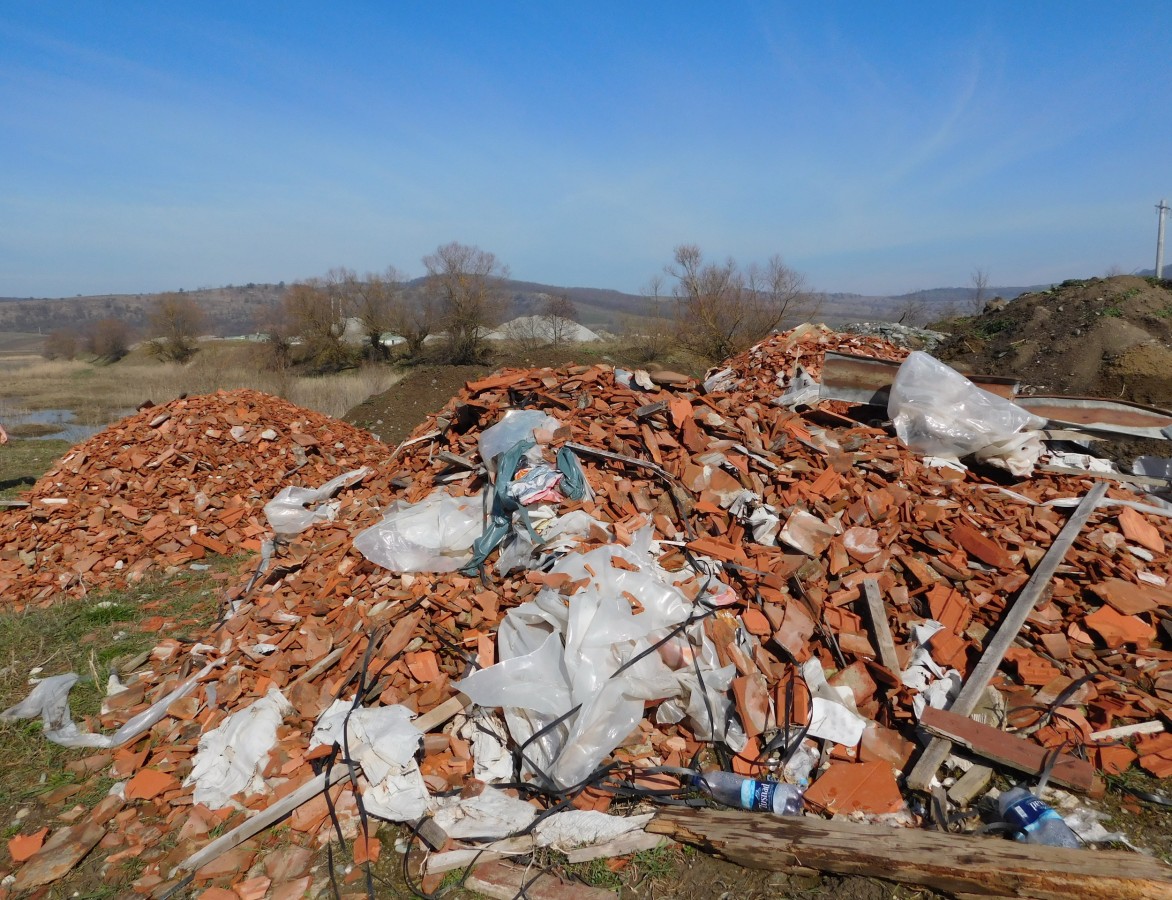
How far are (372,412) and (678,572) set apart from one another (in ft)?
37.7

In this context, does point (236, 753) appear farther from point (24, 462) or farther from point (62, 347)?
point (62, 347)

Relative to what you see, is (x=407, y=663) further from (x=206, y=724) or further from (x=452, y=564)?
(x=206, y=724)

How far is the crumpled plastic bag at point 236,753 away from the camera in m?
3.06

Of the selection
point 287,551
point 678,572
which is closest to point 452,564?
point 678,572

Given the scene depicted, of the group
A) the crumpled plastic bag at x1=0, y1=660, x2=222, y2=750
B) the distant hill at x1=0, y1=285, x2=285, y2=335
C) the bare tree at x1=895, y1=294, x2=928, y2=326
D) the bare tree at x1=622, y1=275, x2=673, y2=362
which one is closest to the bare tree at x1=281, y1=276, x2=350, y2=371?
the bare tree at x1=622, y1=275, x2=673, y2=362

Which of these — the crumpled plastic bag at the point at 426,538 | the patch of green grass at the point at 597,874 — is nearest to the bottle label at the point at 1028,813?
the patch of green grass at the point at 597,874

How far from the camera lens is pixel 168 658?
14.1 ft

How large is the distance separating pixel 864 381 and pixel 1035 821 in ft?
12.2

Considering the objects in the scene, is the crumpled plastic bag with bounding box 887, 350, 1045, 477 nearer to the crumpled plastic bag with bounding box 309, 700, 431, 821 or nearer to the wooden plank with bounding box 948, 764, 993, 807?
the wooden plank with bounding box 948, 764, 993, 807

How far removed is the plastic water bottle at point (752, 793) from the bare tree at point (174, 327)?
126 feet

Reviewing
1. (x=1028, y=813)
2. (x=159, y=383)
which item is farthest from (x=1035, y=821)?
(x=159, y=383)

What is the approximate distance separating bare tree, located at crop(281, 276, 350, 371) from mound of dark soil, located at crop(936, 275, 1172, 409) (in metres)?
23.9

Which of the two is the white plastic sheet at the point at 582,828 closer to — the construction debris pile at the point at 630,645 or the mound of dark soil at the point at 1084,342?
the construction debris pile at the point at 630,645

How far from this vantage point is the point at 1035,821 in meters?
2.53
